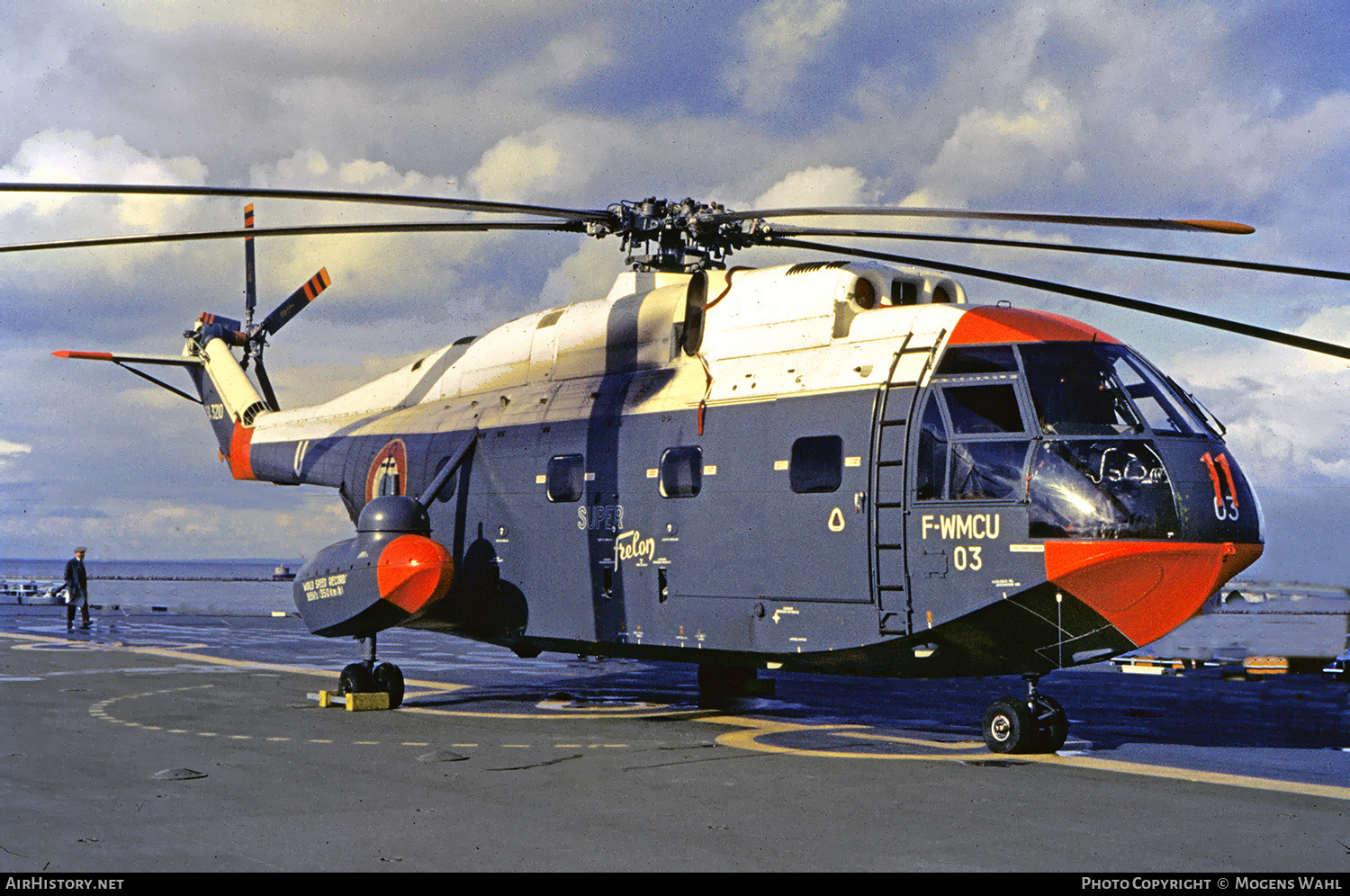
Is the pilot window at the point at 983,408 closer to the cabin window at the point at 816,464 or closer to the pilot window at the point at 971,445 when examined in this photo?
the pilot window at the point at 971,445

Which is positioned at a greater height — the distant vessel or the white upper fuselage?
the white upper fuselage

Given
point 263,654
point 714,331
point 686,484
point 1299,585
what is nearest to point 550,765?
point 686,484

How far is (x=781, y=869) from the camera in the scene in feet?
23.0

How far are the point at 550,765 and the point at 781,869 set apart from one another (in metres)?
4.11

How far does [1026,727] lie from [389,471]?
9770 mm

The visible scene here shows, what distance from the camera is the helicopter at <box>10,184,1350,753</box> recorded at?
10.5m

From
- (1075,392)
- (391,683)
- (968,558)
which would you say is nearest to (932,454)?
(968,558)

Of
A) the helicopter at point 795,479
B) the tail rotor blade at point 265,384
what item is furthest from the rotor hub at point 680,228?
the tail rotor blade at point 265,384

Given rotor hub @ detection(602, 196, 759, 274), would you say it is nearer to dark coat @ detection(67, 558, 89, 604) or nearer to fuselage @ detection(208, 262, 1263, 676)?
fuselage @ detection(208, 262, 1263, 676)

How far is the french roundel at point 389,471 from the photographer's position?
17.0m

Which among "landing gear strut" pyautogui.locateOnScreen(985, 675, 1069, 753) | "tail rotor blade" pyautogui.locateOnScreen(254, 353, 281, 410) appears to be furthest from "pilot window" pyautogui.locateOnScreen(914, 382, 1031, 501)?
"tail rotor blade" pyautogui.locateOnScreen(254, 353, 281, 410)

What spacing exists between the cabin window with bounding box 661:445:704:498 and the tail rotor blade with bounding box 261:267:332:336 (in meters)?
12.7

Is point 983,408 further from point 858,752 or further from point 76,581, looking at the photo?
point 76,581
